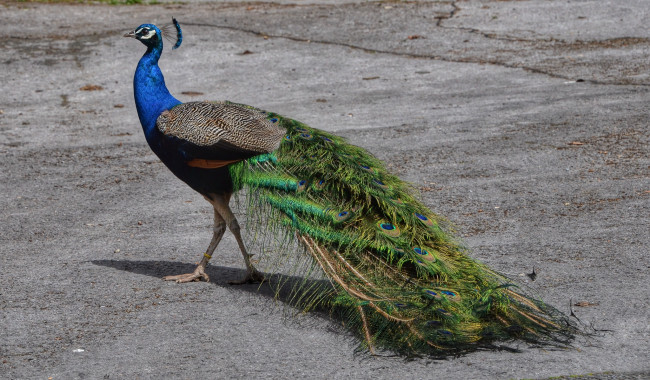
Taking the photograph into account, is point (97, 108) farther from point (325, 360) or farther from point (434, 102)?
point (325, 360)

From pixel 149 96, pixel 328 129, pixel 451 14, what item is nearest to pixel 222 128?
pixel 149 96

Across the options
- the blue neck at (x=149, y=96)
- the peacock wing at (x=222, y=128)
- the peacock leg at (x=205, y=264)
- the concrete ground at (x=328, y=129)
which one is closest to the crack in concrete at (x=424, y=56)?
the concrete ground at (x=328, y=129)

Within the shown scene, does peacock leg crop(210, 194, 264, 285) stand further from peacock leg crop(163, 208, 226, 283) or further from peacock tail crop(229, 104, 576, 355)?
peacock tail crop(229, 104, 576, 355)

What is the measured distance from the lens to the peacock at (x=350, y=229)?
4.17m

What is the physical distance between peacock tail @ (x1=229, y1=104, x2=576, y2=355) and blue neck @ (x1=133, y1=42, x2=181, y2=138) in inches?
26.4

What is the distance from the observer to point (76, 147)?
8336mm

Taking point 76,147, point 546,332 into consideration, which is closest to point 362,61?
point 76,147

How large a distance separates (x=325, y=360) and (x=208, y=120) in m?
1.67

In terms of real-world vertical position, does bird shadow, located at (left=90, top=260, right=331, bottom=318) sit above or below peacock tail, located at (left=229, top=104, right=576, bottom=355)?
below

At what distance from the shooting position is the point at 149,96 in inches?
211

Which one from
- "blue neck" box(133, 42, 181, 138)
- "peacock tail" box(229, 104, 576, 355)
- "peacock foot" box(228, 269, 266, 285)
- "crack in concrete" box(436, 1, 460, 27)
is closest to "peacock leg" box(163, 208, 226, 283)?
"peacock foot" box(228, 269, 266, 285)

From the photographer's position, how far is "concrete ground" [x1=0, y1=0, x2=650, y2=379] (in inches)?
172

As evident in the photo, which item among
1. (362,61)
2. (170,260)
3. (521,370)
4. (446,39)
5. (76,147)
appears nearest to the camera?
(521,370)

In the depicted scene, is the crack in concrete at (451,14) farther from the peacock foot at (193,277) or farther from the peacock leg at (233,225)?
the peacock foot at (193,277)
